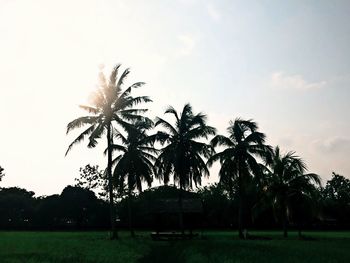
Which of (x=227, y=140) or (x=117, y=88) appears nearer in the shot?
(x=117, y=88)

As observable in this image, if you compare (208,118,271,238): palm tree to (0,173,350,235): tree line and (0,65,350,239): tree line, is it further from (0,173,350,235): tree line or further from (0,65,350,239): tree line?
(0,173,350,235): tree line

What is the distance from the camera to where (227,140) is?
40125mm

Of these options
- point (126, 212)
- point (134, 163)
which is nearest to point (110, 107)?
point (134, 163)

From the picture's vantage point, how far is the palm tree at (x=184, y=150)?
123ft

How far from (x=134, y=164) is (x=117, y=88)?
29.1ft

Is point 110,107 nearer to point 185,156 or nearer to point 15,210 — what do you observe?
point 185,156

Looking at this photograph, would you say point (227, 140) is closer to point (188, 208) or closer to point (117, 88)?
point (188, 208)

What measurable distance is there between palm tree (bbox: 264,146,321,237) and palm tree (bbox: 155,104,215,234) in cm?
831

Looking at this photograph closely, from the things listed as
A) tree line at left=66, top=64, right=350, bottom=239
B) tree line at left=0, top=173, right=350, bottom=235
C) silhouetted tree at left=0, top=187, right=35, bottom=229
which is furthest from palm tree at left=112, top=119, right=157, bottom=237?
silhouetted tree at left=0, top=187, right=35, bottom=229

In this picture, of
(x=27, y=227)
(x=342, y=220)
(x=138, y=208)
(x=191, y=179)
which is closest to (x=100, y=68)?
(x=191, y=179)

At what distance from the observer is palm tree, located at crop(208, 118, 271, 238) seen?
39.6 metres

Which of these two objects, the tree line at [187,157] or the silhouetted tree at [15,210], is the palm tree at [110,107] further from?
the silhouetted tree at [15,210]

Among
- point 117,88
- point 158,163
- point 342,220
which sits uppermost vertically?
point 117,88

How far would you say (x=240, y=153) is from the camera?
39.9 m
